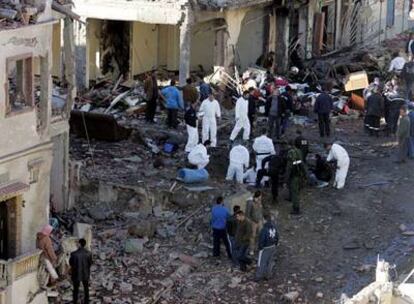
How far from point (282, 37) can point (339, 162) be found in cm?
1222

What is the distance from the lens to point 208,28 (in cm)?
3603

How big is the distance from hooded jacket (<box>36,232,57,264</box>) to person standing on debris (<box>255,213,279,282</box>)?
13.4ft

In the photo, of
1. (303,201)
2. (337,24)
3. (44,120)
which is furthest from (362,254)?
(337,24)

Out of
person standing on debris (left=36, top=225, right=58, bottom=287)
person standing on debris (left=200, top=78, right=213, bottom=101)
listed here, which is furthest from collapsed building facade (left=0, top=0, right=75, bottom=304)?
person standing on debris (left=200, top=78, right=213, bottom=101)

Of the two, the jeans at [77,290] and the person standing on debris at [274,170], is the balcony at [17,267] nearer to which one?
the jeans at [77,290]

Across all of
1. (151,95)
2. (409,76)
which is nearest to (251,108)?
(151,95)

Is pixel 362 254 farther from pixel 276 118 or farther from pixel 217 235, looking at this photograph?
pixel 276 118

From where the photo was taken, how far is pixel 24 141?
75.9ft

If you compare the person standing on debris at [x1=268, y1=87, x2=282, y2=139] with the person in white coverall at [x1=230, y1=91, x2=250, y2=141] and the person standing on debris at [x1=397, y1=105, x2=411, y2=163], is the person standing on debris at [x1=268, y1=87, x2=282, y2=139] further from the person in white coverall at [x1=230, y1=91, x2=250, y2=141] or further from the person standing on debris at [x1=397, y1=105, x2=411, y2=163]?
the person standing on debris at [x1=397, y1=105, x2=411, y2=163]

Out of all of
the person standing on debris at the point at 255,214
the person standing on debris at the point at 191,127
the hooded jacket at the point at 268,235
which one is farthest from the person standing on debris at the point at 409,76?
the hooded jacket at the point at 268,235

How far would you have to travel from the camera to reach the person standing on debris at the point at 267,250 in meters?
23.5

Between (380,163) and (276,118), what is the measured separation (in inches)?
112

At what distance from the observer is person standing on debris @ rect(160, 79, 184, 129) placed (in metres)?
31.0

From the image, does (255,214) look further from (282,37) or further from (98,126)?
(282,37)
